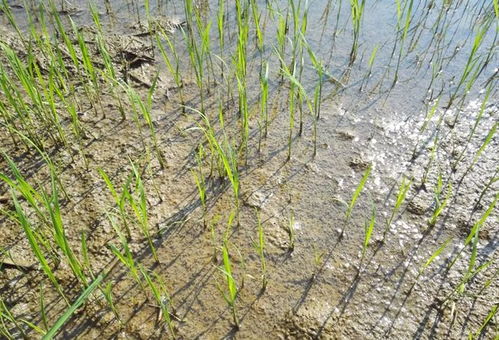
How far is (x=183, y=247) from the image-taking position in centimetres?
138

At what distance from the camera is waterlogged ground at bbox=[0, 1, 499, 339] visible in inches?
47.8

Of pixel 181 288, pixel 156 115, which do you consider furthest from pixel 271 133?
pixel 181 288

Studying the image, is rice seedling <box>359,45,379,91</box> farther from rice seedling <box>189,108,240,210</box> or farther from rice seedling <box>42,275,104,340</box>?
rice seedling <box>42,275,104,340</box>

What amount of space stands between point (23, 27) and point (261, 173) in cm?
172

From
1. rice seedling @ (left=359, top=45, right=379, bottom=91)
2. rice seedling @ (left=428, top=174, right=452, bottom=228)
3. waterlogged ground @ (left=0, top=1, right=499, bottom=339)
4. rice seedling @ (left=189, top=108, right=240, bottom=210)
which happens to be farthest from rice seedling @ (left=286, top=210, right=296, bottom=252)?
rice seedling @ (left=359, top=45, right=379, bottom=91)

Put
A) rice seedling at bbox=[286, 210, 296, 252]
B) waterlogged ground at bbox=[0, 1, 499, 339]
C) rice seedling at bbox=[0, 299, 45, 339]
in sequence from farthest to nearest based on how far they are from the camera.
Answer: rice seedling at bbox=[286, 210, 296, 252], waterlogged ground at bbox=[0, 1, 499, 339], rice seedling at bbox=[0, 299, 45, 339]

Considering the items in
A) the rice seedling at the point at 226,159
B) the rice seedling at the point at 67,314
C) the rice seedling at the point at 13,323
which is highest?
the rice seedling at the point at 67,314

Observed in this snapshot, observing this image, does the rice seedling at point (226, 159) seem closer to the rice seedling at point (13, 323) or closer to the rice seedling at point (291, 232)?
the rice seedling at point (291, 232)

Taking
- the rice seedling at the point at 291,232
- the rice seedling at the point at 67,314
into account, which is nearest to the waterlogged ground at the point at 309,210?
the rice seedling at the point at 291,232

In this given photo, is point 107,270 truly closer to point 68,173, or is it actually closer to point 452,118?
point 68,173

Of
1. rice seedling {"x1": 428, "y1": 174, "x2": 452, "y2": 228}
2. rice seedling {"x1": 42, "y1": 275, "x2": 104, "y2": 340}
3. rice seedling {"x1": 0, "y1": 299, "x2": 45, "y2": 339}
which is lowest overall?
rice seedling {"x1": 0, "y1": 299, "x2": 45, "y2": 339}

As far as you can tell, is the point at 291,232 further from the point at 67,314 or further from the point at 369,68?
the point at 369,68

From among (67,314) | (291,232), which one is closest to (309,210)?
(291,232)

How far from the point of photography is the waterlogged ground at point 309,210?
121 centimetres
